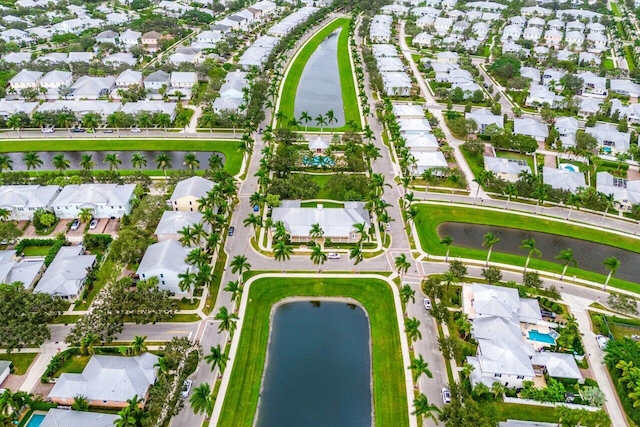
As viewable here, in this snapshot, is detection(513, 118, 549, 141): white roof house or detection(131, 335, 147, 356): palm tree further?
detection(513, 118, 549, 141): white roof house

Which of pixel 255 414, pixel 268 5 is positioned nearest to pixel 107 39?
pixel 268 5

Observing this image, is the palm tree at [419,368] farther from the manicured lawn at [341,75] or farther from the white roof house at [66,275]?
the manicured lawn at [341,75]

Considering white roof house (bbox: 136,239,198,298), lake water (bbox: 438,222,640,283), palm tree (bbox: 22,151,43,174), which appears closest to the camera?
white roof house (bbox: 136,239,198,298)

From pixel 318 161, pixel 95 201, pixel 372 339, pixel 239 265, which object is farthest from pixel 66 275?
pixel 318 161

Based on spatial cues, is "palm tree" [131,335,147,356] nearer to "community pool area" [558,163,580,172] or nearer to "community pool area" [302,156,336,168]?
"community pool area" [302,156,336,168]

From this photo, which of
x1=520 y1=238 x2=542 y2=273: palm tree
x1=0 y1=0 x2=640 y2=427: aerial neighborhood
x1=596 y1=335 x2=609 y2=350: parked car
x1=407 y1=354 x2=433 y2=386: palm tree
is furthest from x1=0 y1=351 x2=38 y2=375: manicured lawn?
x1=596 y1=335 x2=609 y2=350: parked car

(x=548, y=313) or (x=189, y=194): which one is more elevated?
(x=189, y=194)

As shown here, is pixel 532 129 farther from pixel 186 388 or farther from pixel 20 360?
pixel 20 360
